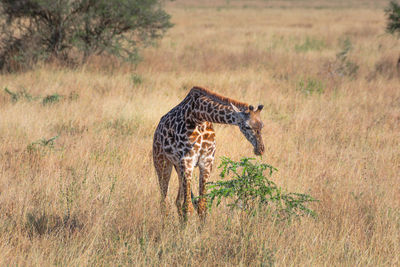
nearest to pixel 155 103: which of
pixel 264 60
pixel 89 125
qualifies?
pixel 89 125

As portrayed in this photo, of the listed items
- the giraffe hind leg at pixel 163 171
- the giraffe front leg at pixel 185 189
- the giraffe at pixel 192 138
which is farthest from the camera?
the giraffe hind leg at pixel 163 171

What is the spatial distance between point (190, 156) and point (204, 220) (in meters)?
0.73

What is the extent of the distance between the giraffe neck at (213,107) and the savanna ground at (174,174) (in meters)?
1.03

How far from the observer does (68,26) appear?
1329 cm

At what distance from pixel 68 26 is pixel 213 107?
10654 mm

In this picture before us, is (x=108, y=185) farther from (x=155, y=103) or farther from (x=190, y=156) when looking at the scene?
(x=155, y=103)

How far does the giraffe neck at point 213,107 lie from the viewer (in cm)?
388

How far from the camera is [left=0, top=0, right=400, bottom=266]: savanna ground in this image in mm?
3912

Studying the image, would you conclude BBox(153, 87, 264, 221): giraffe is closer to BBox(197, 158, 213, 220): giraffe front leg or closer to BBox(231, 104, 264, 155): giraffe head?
BBox(197, 158, 213, 220): giraffe front leg

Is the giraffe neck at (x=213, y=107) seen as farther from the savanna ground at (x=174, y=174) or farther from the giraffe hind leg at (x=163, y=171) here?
the savanna ground at (x=174, y=174)

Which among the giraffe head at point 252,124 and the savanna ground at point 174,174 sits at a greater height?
the giraffe head at point 252,124

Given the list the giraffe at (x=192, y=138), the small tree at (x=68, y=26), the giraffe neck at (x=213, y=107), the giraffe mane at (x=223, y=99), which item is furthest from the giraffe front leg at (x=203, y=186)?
the small tree at (x=68, y=26)

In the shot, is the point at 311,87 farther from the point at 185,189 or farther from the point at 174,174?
the point at 185,189

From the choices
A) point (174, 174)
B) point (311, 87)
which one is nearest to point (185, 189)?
point (174, 174)
